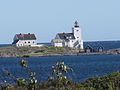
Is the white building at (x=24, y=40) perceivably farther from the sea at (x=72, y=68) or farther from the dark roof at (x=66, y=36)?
the sea at (x=72, y=68)

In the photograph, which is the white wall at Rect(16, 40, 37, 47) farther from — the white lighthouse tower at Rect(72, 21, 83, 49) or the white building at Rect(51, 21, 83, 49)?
the white lighthouse tower at Rect(72, 21, 83, 49)

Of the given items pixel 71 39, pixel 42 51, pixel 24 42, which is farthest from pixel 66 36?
pixel 24 42

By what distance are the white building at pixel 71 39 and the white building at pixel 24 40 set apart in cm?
596

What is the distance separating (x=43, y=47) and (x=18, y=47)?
609 cm

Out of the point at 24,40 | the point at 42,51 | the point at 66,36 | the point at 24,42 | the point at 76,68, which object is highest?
the point at 66,36

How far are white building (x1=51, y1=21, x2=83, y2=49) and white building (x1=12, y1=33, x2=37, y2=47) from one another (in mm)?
5959

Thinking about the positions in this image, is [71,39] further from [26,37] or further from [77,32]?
[26,37]

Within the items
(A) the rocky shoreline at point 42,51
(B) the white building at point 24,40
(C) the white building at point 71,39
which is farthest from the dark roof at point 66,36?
(B) the white building at point 24,40

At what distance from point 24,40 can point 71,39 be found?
11748mm

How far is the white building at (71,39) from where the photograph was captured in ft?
397

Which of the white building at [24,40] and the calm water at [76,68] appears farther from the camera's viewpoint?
the white building at [24,40]

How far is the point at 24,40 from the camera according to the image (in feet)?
405

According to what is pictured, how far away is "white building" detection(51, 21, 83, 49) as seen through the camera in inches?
4766

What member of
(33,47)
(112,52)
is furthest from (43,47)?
(112,52)
